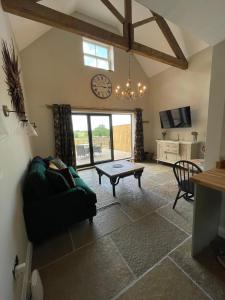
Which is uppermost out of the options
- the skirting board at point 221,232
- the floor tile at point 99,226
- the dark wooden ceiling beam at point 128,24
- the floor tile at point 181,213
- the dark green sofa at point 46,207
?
the dark wooden ceiling beam at point 128,24

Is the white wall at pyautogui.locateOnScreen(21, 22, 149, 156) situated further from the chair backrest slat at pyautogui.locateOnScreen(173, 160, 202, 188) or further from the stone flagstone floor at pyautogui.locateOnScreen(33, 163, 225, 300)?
the chair backrest slat at pyautogui.locateOnScreen(173, 160, 202, 188)

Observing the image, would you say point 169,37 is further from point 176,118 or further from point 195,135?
point 195,135

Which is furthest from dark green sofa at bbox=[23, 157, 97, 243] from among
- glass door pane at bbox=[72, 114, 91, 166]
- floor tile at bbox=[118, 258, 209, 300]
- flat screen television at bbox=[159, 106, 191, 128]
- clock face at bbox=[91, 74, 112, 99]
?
flat screen television at bbox=[159, 106, 191, 128]

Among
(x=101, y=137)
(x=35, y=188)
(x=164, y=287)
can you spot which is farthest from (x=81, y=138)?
(x=164, y=287)

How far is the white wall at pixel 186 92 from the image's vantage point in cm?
405

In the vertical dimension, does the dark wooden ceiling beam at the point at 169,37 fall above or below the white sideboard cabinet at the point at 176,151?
above

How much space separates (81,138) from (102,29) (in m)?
3.03

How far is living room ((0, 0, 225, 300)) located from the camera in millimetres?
1273

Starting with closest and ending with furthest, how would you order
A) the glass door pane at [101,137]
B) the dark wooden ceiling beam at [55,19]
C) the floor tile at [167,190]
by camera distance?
the dark wooden ceiling beam at [55,19]
the floor tile at [167,190]
the glass door pane at [101,137]

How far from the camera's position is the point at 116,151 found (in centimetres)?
687

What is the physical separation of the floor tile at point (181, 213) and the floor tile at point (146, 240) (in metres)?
0.12

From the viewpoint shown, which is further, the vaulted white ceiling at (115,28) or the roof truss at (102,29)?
the vaulted white ceiling at (115,28)

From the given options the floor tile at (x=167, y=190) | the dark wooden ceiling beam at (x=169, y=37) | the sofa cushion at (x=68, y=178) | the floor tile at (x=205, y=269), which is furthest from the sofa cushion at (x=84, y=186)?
the dark wooden ceiling beam at (x=169, y=37)

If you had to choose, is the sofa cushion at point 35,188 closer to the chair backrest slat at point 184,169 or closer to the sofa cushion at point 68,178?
the sofa cushion at point 68,178
